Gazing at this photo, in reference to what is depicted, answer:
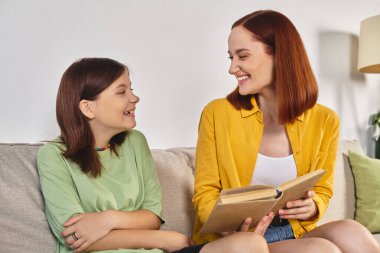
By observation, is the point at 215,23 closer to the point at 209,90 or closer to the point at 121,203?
the point at 209,90

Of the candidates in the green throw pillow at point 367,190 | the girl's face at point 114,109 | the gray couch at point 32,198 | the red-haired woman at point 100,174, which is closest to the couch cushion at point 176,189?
the gray couch at point 32,198

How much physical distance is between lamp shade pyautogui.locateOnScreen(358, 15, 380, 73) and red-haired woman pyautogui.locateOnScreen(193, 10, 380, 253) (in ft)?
3.76

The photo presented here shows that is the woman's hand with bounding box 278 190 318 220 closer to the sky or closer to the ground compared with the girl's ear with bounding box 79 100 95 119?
Result: closer to the ground

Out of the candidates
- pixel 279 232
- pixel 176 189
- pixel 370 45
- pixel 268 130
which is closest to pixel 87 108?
pixel 176 189

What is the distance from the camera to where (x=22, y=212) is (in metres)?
1.45

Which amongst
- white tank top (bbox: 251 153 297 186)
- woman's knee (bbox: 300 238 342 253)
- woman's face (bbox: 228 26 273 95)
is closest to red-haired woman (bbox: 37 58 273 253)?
woman's knee (bbox: 300 238 342 253)

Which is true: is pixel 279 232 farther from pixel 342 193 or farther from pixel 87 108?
pixel 342 193

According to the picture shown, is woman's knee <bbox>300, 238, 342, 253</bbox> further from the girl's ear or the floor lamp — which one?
the floor lamp

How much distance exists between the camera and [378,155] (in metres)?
2.80

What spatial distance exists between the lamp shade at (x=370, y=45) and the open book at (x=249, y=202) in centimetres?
151

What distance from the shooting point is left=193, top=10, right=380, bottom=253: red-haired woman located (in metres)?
1.48

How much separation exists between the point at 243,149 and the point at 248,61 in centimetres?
28

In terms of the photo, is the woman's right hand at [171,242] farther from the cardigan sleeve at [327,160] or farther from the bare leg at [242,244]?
the cardigan sleeve at [327,160]

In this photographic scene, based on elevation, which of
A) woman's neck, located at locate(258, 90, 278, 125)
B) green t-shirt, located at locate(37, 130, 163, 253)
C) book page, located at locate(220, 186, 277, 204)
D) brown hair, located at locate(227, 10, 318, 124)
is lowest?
green t-shirt, located at locate(37, 130, 163, 253)
